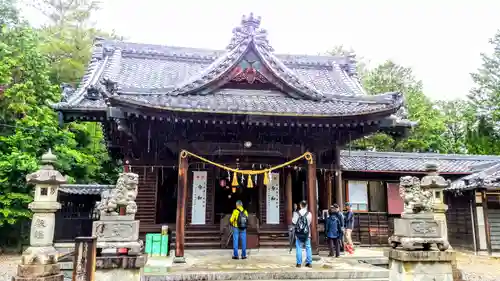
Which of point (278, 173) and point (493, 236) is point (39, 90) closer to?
point (278, 173)

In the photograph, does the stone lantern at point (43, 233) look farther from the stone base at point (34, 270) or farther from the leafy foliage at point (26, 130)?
the leafy foliage at point (26, 130)

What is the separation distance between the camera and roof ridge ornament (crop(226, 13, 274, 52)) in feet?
43.4

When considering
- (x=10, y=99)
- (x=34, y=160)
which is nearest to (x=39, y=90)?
(x=10, y=99)

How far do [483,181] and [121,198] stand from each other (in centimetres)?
1679

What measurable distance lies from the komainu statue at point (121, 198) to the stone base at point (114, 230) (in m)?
0.23

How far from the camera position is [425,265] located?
8.72 meters

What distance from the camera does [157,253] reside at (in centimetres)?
1267

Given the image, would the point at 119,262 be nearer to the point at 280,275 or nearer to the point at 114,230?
the point at 114,230

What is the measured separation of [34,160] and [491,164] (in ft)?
78.0

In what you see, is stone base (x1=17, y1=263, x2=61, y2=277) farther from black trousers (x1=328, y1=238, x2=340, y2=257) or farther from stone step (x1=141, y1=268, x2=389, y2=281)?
black trousers (x1=328, y1=238, x2=340, y2=257)

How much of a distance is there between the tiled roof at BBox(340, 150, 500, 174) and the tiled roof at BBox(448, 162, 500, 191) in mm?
1268

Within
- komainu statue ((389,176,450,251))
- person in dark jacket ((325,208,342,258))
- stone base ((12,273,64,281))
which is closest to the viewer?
stone base ((12,273,64,281))

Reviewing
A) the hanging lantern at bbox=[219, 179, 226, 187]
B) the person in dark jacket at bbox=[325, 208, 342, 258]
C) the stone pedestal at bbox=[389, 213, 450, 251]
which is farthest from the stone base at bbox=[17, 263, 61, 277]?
the person in dark jacket at bbox=[325, 208, 342, 258]

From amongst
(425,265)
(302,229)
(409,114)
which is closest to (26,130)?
(302,229)
